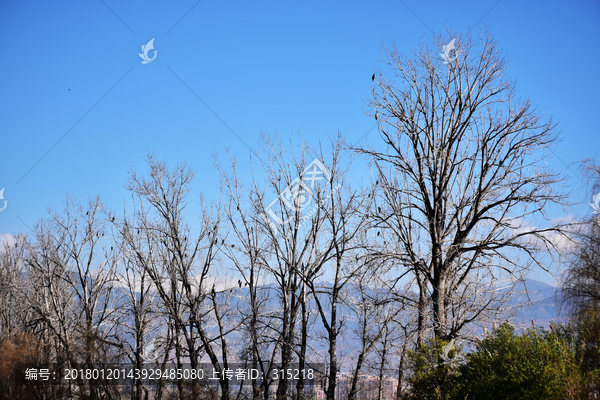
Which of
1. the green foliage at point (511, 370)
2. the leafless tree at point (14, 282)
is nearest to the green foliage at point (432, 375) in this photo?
the green foliage at point (511, 370)

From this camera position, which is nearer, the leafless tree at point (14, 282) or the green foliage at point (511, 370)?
the green foliage at point (511, 370)

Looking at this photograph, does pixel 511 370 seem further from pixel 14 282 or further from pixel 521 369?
pixel 14 282

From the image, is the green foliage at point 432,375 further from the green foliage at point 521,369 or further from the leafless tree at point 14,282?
the leafless tree at point 14,282

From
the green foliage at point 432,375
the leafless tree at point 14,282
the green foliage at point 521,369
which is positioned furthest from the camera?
the leafless tree at point 14,282

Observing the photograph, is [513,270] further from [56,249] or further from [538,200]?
[56,249]

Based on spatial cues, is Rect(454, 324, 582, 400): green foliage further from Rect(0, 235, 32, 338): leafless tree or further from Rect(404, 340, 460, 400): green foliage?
Rect(0, 235, 32, 338): leafless tree

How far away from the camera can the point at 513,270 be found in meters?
11.1

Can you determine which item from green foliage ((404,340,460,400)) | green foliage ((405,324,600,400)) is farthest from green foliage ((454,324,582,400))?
green foliage ((404,340,460,400))

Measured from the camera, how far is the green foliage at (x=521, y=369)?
5867 mm

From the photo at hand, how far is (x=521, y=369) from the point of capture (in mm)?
6230

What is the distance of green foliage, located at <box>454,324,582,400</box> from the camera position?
587 cm

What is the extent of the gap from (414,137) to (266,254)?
7.23m

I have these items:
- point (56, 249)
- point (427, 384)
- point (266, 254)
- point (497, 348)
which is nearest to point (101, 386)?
point (56, 249)

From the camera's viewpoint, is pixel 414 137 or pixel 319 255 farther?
pixel 319 255
